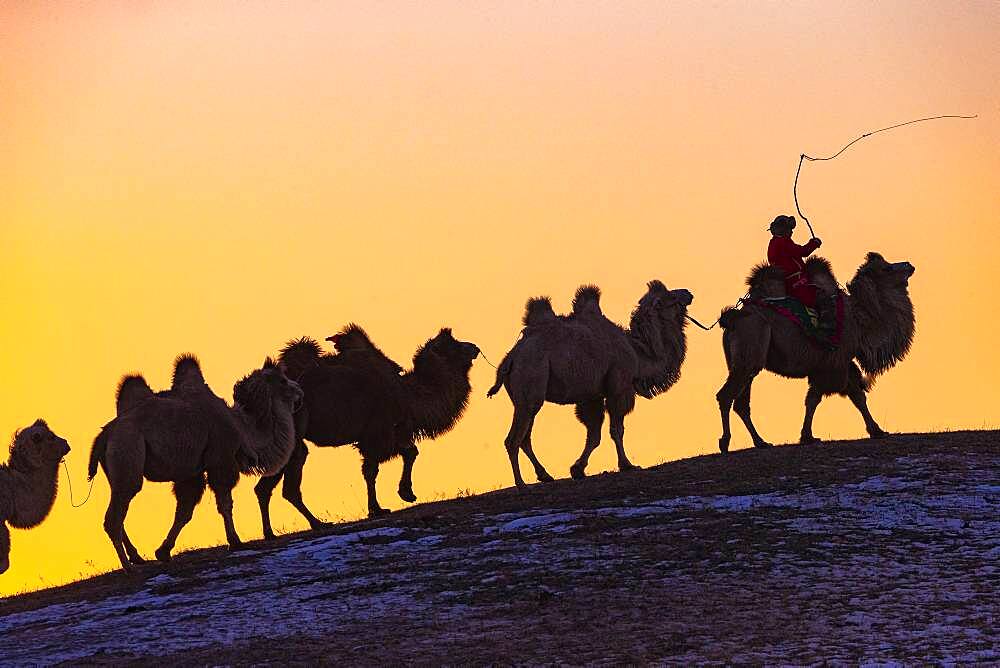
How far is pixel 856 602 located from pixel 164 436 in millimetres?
8178

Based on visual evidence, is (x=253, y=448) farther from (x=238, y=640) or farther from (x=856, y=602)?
(x=856, y=602)

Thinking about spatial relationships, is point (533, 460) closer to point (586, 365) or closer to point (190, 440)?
point (586, 365)

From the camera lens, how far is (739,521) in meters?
15.2

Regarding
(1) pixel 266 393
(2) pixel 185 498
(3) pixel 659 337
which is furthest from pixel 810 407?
(2) pixel 185 498

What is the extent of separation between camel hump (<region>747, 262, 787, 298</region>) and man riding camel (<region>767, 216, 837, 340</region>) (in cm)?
8

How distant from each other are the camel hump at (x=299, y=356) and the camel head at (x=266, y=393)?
1031 millimetres

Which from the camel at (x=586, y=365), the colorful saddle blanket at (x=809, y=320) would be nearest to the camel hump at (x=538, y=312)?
the camel at (x=586, y=365)

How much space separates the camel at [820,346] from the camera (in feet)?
67.1

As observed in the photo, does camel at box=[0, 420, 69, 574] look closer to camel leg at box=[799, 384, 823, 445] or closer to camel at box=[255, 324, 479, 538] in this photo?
camel at box=[255, 324, 479, 538]

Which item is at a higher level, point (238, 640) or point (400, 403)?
point (400, 403)

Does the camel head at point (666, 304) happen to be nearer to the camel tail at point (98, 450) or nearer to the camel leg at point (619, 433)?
the camel leg at point (619, 433)

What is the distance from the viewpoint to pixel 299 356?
20562 mm

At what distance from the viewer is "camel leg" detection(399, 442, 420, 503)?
21500mm

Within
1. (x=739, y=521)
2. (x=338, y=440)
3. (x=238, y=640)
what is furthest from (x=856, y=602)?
(x=338, y=440)
